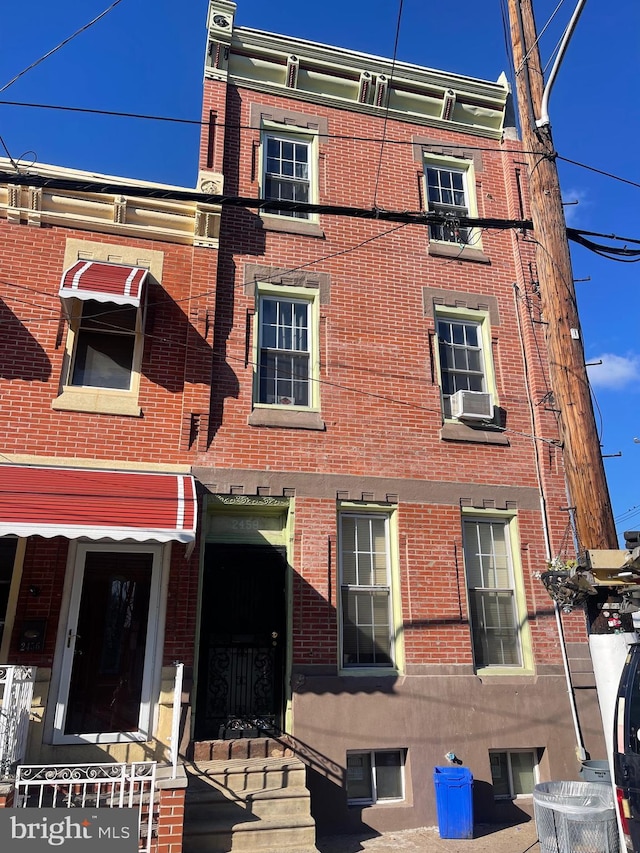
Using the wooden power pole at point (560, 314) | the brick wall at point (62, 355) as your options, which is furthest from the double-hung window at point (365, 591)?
the wooden power pole at point (560, 314)

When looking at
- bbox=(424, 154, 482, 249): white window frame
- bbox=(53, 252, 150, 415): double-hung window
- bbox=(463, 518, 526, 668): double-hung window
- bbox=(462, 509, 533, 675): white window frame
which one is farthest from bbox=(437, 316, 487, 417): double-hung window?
bbox=(53, 252, 150, 415): double-hung window

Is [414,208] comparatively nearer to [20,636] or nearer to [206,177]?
[206,177]

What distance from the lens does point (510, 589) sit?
9.38 metres

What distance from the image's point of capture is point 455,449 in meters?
9.73

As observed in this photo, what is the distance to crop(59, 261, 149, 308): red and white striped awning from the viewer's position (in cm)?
809

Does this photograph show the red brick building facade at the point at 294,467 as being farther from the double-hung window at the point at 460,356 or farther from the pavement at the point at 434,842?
the pavement at the point at 434,842

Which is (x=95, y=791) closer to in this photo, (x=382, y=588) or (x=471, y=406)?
(x=382, y=588)

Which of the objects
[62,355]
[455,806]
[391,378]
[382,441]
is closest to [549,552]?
[382,441]

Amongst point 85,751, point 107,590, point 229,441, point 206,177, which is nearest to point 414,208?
point 206,177

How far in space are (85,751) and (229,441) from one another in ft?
13.8

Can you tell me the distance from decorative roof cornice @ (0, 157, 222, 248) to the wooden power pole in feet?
15.2

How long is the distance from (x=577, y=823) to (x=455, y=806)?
2.36 m

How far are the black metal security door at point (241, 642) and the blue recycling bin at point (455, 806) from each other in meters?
2.20

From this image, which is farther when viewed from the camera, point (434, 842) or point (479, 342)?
point (479, 342)
